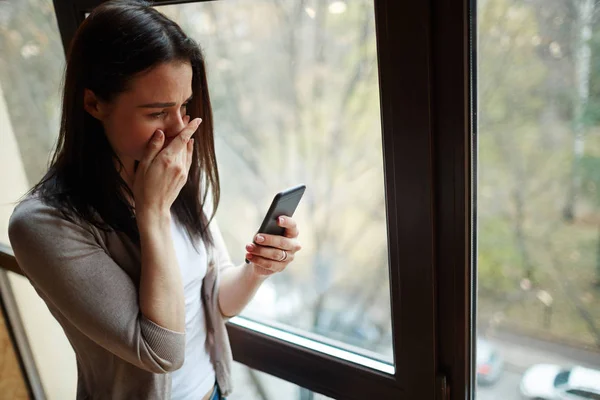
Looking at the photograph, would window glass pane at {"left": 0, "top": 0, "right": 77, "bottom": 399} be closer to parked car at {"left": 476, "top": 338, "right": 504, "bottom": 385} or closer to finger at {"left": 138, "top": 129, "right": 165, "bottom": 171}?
finger at {"left": 138, "top": 129, "right": 165, "bottom": 171}

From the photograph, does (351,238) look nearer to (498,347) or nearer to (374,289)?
(374,289)

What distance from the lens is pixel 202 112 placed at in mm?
904

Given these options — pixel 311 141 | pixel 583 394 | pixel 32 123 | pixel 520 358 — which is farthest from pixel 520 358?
pixel 32 123

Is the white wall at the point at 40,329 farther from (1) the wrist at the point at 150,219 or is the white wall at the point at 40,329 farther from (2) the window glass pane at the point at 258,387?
(1) the wrist at the point at 150,219

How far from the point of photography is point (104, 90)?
0.76 meters

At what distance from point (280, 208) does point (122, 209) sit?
0.28 metres

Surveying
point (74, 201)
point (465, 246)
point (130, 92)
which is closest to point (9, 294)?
point (74, 201)

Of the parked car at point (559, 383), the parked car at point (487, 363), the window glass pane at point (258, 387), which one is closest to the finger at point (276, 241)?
the parked car at point (487, 363)

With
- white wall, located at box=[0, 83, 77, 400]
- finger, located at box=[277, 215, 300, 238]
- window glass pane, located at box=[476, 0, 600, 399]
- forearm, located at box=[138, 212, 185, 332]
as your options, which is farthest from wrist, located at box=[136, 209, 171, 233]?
white wall, located at box=[0, 83, 77, 400]

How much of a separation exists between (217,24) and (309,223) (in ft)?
1.59

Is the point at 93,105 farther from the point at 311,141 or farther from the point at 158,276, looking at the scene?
the point at 311,141

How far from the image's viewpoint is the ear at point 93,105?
2.56 feet

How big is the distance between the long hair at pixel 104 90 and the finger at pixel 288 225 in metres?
0.25

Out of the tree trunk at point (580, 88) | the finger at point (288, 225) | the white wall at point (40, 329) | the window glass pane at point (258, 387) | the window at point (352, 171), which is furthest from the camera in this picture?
the white wall at point (40, 329)
